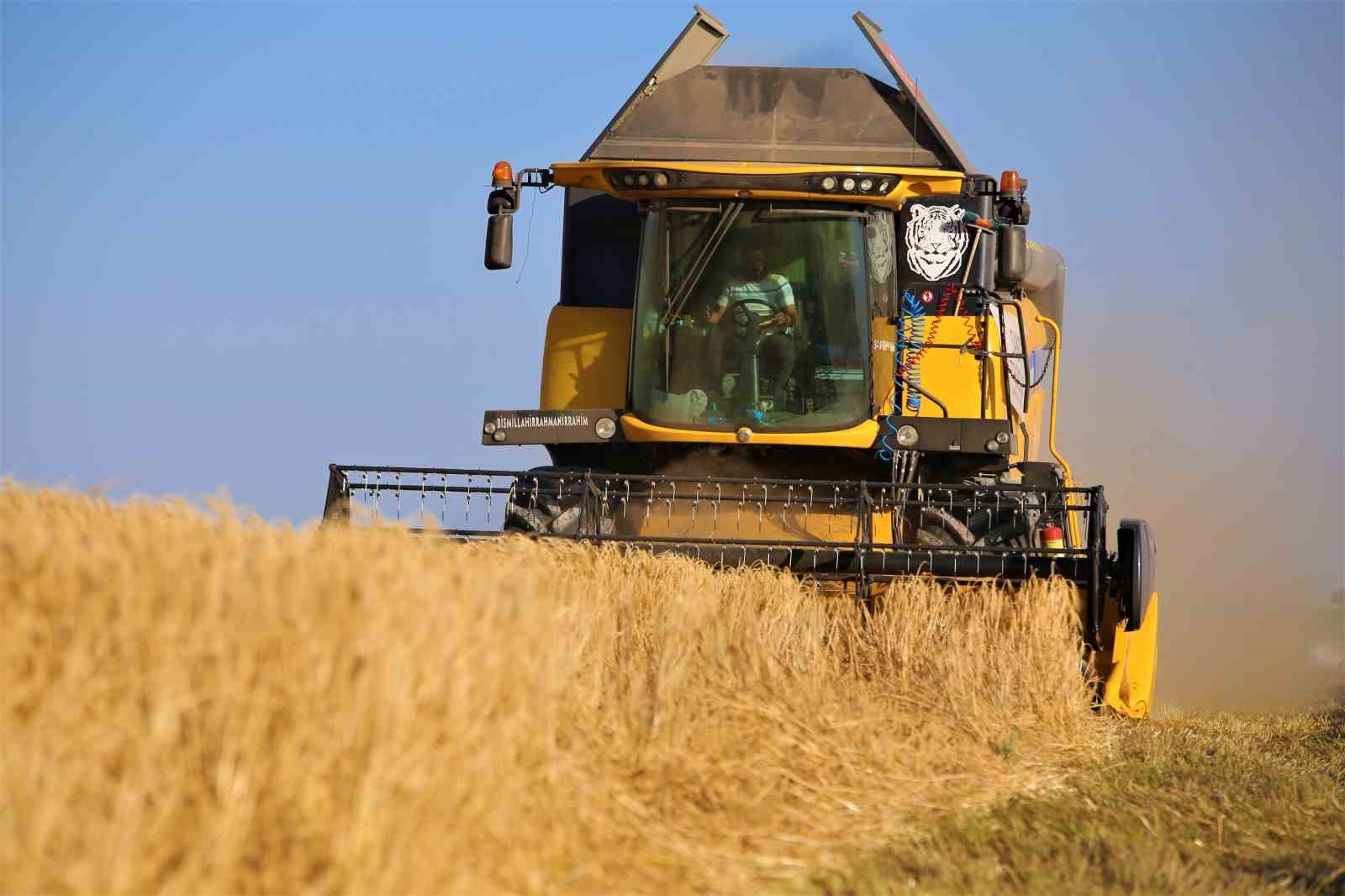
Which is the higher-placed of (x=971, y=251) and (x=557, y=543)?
(x=971, y=251)

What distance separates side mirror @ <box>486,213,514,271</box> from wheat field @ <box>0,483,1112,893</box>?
330 centimetres

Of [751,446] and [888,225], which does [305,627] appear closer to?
[751,446]

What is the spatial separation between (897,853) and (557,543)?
2996mm

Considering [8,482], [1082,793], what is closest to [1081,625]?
[1082,793]

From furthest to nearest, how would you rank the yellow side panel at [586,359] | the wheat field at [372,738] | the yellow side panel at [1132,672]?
1. the yellow side panel at [586,359]
2. the yellow side panel at [1132,672]
3. the wheat field at [372,738]

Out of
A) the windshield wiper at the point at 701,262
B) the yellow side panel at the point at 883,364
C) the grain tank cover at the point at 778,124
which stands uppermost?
the grain tank cover at the point at 778,124

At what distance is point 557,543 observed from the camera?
298 inches

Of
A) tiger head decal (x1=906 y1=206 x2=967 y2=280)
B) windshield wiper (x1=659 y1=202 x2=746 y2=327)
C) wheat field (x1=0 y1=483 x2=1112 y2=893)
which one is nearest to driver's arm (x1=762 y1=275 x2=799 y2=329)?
windshield wiper (x1=659 y1=202 x2=746 y2=327)

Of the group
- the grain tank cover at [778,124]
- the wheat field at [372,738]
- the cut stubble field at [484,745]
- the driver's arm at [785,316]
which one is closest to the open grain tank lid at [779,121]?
the grain tank cover at [778,124]

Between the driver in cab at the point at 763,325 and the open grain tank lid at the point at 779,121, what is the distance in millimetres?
666

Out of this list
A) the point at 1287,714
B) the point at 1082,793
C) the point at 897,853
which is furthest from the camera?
the point at 1287,714

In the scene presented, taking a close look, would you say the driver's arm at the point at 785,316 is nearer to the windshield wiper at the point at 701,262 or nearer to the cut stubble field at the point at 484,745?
the windshield wiper at the point at 701,262

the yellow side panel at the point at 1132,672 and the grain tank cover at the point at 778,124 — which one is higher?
the grain tank cover at the point at 778,124

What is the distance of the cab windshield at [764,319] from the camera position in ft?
29.0
